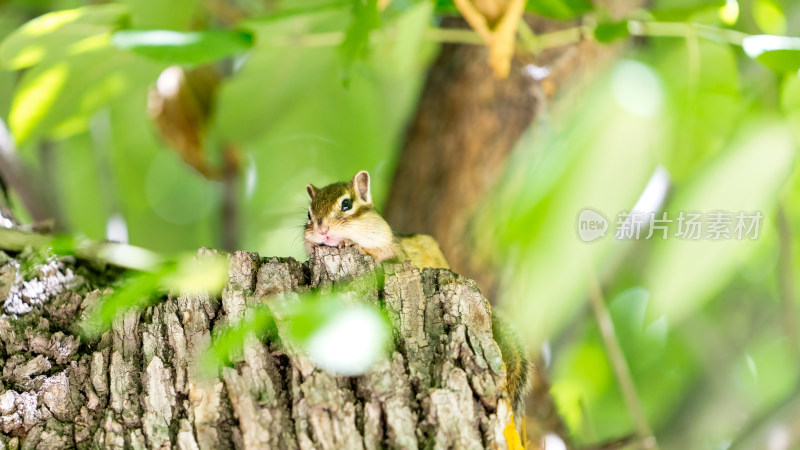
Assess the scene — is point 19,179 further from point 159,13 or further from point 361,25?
point 361,25

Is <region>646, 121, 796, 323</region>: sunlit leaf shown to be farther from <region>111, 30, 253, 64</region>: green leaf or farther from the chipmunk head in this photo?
<region>111, 30, 253, 64</region>: green leaf

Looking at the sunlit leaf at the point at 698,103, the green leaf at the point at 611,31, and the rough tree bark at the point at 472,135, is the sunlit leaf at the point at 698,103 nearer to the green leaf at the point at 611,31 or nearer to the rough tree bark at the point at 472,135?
the green leaf at the point at 611,31

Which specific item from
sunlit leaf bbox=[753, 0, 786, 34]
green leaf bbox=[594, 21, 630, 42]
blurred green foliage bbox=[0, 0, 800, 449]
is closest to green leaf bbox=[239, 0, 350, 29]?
blurred green foliage bbox=[0, 0, 800, 449]

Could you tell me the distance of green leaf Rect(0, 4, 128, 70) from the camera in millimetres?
1988

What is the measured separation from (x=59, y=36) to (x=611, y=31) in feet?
4.95

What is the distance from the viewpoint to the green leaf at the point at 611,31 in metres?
2.14

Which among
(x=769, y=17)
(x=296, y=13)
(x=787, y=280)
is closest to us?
(x=769, y=17)

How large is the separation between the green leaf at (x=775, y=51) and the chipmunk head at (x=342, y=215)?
115 cm

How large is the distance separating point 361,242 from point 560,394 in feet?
5.07

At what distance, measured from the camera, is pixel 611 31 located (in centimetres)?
214

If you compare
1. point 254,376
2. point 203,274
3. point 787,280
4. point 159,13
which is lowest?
point 254,376

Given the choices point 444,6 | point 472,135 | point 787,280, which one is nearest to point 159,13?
point 444,6

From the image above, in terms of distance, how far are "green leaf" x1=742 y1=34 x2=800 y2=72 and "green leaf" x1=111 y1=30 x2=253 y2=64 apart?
1306mm

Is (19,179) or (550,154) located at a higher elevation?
(19,179)
